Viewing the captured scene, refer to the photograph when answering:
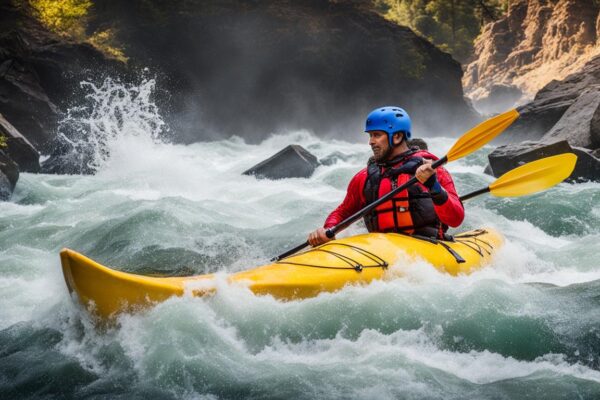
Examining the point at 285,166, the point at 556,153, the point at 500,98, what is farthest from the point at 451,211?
the point at 500,98

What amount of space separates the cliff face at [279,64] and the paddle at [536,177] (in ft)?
42.5

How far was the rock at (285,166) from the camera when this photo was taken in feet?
34.9

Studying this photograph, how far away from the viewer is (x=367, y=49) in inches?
784

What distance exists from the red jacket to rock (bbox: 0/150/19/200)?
5514 mm

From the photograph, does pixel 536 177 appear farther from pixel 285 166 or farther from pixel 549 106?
pixel 549 106

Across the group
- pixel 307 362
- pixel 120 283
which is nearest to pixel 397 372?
pixel 307 362

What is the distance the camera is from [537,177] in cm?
458

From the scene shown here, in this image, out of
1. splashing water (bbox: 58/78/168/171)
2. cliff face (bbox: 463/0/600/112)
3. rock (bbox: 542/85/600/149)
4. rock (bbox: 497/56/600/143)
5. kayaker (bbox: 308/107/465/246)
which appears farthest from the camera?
cliff face (bbox: 463/0/600/112)

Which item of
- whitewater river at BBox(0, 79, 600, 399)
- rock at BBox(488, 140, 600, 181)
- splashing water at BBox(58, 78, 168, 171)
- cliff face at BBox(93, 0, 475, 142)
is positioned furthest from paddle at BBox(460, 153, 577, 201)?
cliff face at BBox(93, 0, 475, 142)

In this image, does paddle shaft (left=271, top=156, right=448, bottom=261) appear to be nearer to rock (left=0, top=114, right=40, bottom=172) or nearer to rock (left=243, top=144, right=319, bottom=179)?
rock (left=243, top=144, right=319, bottom=179)

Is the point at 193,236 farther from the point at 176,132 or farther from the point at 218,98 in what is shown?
the point at 218,98

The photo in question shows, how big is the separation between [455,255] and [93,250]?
360cm

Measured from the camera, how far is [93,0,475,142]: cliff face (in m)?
16.8

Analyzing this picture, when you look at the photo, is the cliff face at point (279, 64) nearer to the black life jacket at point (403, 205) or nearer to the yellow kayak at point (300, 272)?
the black life jacket at point (403, 205)
